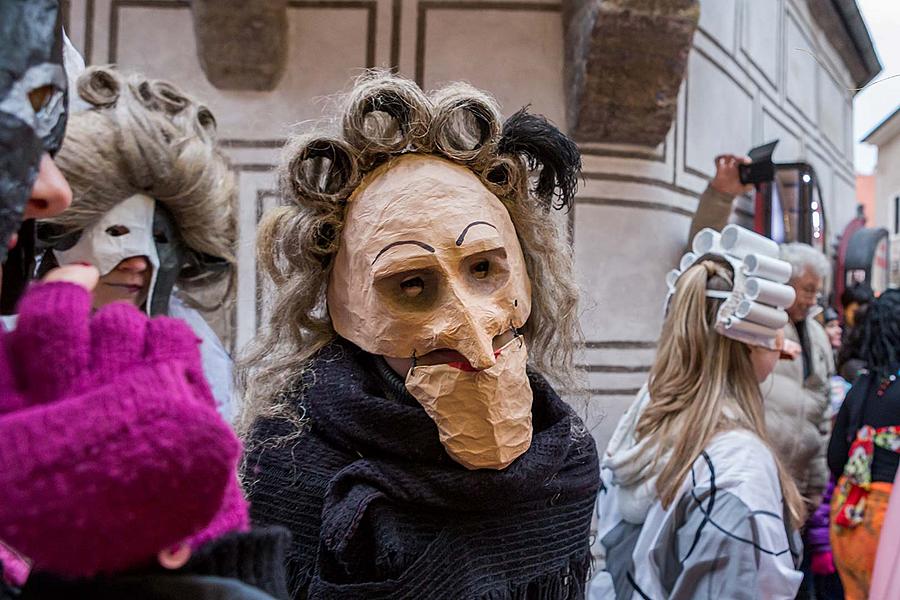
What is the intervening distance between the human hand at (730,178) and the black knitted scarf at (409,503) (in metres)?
2.77

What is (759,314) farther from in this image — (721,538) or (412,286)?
(412,286)

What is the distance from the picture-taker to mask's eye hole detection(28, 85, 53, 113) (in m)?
0.61

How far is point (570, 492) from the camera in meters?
1.33

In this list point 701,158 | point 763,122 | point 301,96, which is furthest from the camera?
point 763,122

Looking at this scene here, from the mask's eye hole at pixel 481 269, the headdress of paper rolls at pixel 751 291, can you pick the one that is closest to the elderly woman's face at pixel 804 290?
the headdress of paper rolls at pixel 751 291

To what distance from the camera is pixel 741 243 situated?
225cm

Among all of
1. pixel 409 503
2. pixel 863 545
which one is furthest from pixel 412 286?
pixel 863 545

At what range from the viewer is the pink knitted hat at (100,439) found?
0.51 metres

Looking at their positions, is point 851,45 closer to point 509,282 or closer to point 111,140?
point 509,282

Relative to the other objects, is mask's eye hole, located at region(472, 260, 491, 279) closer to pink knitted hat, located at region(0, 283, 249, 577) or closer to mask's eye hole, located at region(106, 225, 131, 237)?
pink knitted hat, located at region(0, 283, 249, 577)

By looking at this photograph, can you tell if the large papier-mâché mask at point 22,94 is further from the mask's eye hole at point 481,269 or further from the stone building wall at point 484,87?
the stone building wall at point 484,87

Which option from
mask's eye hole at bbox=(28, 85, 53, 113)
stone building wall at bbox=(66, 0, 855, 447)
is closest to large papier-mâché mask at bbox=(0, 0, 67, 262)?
mask's eye hole at bbox=(28, 85, 53, 113)

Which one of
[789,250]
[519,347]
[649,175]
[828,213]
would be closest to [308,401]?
[519,347]

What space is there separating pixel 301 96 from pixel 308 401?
7.77ft
